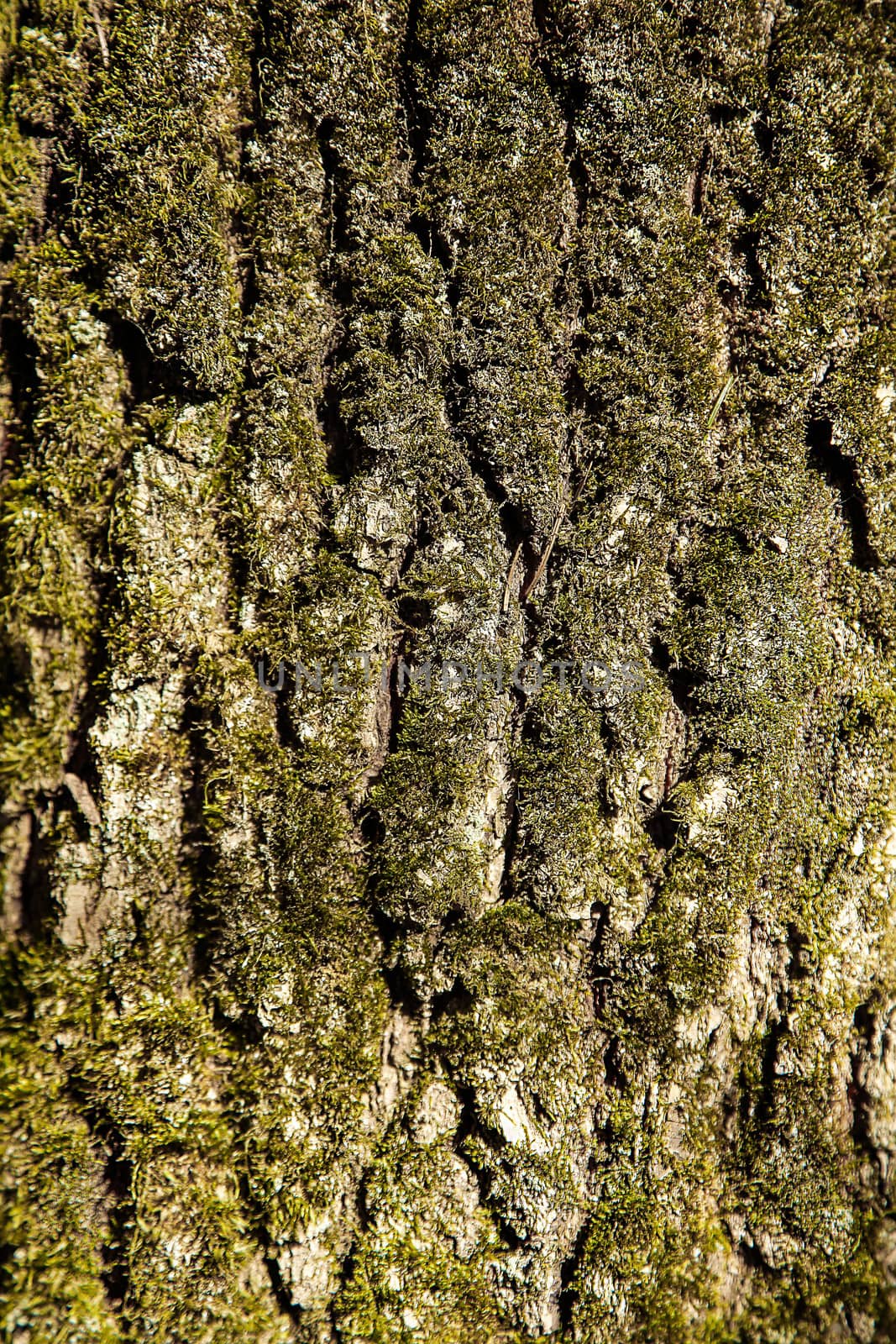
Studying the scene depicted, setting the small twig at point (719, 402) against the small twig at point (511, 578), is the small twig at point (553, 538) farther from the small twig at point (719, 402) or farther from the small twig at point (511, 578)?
the small twig at point (719, 402)

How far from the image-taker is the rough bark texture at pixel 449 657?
1505 mm

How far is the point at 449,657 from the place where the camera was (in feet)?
5.28

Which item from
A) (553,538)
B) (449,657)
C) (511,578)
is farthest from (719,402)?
(449,657)

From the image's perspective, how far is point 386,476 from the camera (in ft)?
5.26

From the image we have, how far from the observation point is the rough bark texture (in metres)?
1.50

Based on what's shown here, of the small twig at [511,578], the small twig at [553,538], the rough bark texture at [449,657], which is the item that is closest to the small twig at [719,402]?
the rough bark texture at [449,657]

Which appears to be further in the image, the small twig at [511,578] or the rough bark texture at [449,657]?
the small twig at [511,578]
